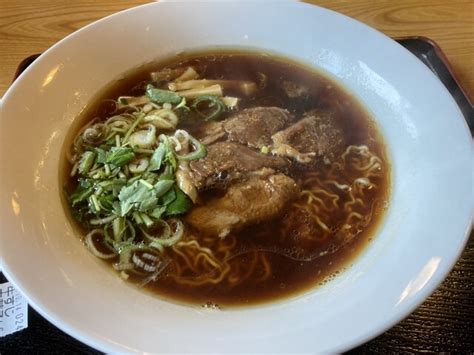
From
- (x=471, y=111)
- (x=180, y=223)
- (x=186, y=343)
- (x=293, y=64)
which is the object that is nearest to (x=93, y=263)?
(x=180, y=223)

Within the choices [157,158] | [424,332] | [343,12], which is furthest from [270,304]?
[343,12]

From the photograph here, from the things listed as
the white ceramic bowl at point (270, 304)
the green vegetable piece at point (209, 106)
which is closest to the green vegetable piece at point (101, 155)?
the white ceramic bowl at point (270, 304)

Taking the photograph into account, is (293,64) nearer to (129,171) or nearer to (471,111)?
(471,111)

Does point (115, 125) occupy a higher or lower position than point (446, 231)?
lower

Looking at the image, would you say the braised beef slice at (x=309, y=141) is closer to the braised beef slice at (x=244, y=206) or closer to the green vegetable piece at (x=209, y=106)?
the braised beef slice at (x=244, y=206)

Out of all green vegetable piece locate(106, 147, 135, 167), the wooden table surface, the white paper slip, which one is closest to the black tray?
the white paper slip

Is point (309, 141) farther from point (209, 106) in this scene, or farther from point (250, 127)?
point (209, 106)
